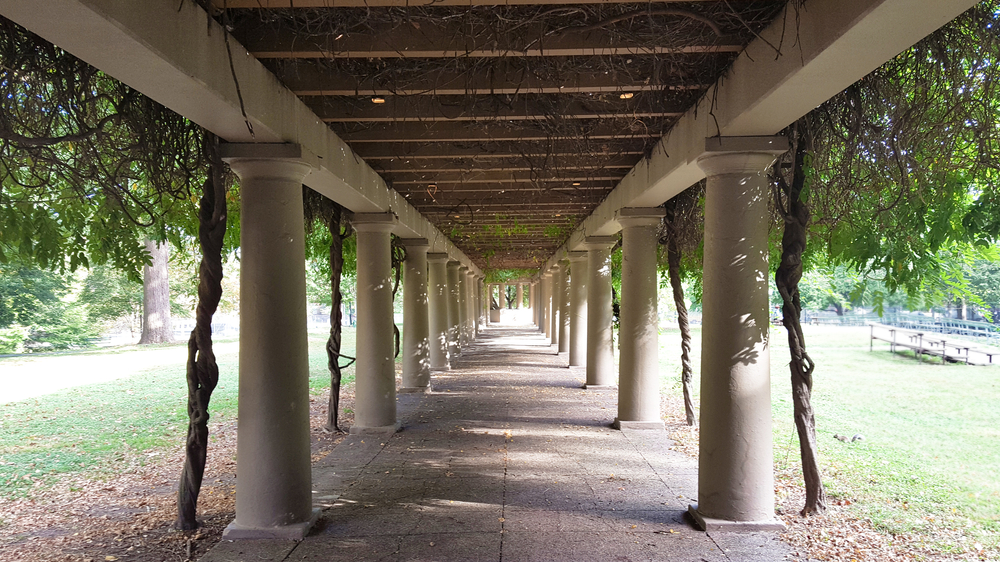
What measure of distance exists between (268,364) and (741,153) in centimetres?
438

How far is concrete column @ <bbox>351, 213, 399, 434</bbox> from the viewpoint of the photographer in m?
9.91

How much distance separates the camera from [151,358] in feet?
76.9

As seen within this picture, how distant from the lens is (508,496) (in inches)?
263

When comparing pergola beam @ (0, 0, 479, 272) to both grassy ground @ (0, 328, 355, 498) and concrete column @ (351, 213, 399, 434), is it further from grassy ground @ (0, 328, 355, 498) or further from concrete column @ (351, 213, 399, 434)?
grassy ground @ (0, 328, 355, 498)

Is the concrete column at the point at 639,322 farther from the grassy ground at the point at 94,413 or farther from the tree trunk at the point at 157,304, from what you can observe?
the tree trunk at the point at 157,304

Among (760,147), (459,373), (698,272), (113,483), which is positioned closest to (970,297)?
(760,147)

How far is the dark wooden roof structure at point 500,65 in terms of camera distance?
13.9 ft

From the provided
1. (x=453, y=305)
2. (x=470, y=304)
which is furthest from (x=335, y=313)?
(x=470, y=304)

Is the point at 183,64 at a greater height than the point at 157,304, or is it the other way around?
the point at 183,64

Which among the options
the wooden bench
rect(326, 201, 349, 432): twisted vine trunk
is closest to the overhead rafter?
rect(326, 201, 349, 432): twisted vine trunk

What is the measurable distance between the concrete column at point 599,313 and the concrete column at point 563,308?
7190 millimetres

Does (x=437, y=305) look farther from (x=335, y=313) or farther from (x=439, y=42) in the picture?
(x=439, y=42)

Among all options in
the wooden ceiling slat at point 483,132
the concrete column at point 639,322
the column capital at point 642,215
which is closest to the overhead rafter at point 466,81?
the wooden ceiling slat at point 483,132

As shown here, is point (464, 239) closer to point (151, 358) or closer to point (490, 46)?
point (151, 358)
